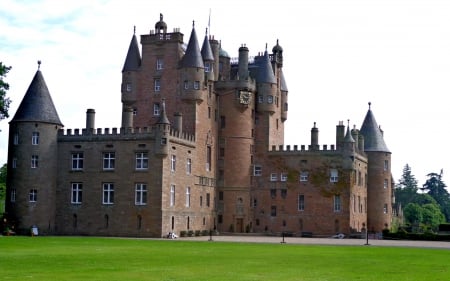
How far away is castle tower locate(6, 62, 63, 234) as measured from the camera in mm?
71312

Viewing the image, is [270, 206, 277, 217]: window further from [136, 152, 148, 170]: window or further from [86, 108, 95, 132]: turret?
[86, 108, 95, 132]: turret

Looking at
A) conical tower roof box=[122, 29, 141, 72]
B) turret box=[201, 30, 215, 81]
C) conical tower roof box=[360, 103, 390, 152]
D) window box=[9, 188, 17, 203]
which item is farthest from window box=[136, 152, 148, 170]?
conical tower roof box=[360, 103, 390, 152]

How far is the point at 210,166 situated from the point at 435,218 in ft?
225

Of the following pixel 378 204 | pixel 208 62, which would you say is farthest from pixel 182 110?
pixel 378 204

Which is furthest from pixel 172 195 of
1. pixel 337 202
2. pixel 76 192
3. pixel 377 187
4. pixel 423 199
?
pixel 423 199

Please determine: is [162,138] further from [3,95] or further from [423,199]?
[423,199]

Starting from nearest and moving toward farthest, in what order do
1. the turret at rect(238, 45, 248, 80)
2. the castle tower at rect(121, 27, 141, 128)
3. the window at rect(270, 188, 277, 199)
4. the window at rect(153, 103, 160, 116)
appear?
the window at rect(153, 103, 160, 116)
the castle tower at rect(121, 27, 141, 128)
the window at rect(270, 188, 277, 199)
the turret at rect(238, 45, 248, 80)

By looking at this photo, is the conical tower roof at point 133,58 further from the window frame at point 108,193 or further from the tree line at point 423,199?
the tree line at point 423,199

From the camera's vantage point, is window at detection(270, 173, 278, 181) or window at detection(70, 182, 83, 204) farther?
window at detection(270, 173, 278, 181)

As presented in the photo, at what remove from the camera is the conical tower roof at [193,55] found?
78438 mm

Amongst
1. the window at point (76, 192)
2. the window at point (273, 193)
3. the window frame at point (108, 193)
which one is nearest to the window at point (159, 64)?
the window frame at point (108, 193)

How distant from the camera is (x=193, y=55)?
258 ft

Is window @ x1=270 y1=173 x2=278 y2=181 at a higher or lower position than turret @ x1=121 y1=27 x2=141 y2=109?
lower

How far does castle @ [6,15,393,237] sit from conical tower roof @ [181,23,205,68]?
100 millimetres
